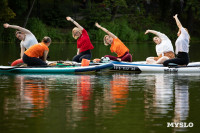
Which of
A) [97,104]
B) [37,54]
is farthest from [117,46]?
[97,104]

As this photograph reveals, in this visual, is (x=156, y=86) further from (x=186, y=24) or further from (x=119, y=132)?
(x=186, y=24)

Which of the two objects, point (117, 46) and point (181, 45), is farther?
point (117, 46)

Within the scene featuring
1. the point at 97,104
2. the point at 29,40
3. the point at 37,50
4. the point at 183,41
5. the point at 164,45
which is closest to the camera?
the point at 97,104

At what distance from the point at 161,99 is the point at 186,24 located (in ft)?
144

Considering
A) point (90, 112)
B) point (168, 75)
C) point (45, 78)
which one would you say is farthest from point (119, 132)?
point (168, 75)

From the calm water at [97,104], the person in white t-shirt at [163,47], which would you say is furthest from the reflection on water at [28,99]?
the person in white t-shirt at [163,47]

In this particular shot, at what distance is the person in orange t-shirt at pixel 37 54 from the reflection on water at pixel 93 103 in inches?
37.8

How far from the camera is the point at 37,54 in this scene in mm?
17516

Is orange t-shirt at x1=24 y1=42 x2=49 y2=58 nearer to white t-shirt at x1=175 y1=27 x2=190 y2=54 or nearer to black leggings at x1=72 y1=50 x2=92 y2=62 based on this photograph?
black leggings at x1=72 y1=50 x2=92 y2=62

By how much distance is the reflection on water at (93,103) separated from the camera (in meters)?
9.34

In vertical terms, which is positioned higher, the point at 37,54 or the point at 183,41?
the point at 183,41

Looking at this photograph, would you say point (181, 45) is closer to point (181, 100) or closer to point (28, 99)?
point (181, 100)

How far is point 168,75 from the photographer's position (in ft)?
58.2

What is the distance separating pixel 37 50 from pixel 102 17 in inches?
1342
